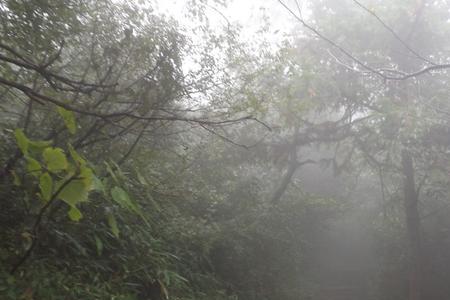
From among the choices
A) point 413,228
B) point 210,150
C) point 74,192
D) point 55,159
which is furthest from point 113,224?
point 413,228

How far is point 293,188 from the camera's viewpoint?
13.2m

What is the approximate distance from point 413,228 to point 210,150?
5.93 m

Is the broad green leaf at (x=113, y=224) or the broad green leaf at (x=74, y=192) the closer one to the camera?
the broad green leaf at (x=74, y=192)

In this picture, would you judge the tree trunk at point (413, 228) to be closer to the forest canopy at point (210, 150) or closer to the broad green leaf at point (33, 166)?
the forest canopy at point (210, 150)

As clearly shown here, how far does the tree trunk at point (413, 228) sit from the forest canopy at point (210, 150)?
0.04m

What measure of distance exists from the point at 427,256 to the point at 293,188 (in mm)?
4147

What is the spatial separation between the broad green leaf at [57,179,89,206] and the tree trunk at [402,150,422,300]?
10.1 meters

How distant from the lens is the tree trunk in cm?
1060

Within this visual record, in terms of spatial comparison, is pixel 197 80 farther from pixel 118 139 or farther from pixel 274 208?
pixel 274 208

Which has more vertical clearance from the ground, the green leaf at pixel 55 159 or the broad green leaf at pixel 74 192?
the green leaf at pixel 55 159

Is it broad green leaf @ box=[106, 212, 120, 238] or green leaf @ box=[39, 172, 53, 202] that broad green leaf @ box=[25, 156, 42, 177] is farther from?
broad green leaf @ box=[106, 212, 120, 238]

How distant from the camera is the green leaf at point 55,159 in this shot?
4.36ft

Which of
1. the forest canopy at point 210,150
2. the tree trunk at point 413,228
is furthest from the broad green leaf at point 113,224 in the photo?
the tree trunk at point 413,228

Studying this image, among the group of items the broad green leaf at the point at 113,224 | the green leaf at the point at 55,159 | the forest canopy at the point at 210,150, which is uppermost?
the forest canopy at the point at 210,150
